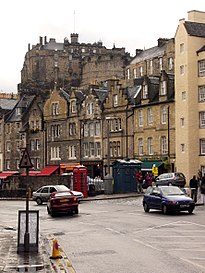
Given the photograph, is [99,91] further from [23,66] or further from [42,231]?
[23,66]

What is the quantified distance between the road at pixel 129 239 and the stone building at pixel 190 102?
25.3 meters

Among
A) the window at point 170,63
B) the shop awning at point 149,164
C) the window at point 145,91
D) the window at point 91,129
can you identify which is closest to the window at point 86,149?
the window at point 91,129

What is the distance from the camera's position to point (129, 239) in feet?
67.7

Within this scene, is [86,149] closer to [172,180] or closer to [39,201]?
[172,180]

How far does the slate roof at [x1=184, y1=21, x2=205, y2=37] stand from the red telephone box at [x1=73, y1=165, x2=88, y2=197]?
2195 cm

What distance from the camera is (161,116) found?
63031mm

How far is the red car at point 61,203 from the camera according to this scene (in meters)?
32.0

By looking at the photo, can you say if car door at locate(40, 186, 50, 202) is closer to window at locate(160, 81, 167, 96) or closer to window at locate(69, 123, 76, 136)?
window at locate(160, 81, 167, 96)

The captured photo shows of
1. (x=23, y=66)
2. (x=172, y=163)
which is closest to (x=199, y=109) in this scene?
(x=172, y=163)

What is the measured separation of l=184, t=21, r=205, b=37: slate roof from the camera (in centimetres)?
6034

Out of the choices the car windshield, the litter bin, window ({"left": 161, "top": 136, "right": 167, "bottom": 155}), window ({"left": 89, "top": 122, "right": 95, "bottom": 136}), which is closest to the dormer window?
window ({"left": 89, "top": 122, "right": 95, "bottom": 136})

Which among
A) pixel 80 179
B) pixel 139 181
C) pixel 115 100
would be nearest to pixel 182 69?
pixel 115 100

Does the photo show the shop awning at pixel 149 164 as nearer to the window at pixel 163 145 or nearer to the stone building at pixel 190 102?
the window at pixel 163 145

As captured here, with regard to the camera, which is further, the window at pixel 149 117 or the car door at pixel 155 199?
the window at pixel 149 117
